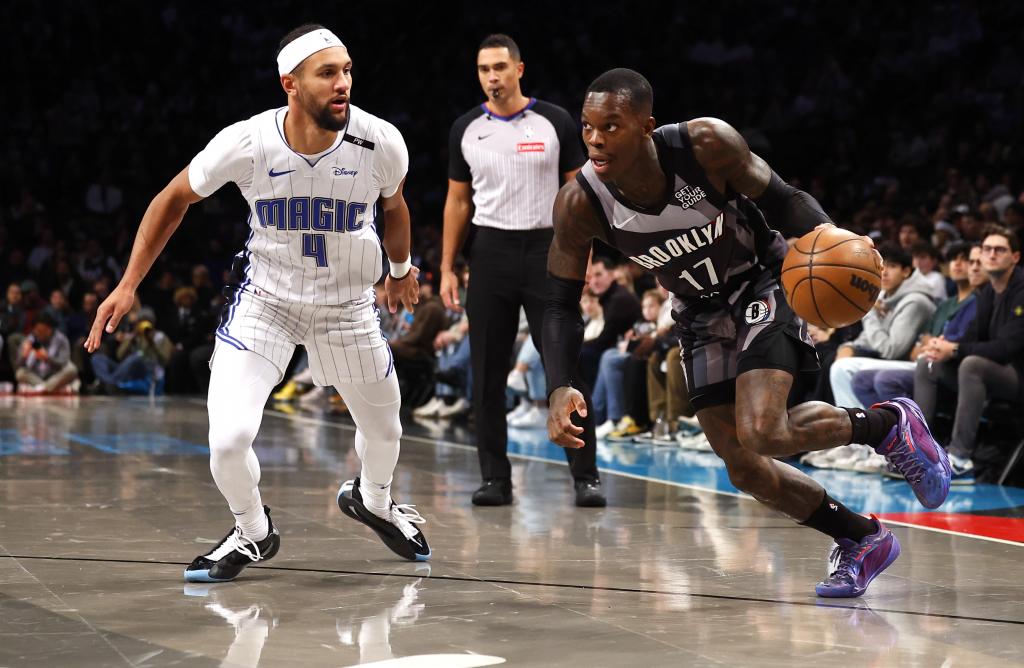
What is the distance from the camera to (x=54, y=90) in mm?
19172

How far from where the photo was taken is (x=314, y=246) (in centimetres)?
447

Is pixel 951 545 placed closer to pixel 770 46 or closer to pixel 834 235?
pixel 834 235

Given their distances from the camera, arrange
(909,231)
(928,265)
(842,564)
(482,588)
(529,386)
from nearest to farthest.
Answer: (842,564) < (482,588) < (928,265) < (909,231) < (529,386)

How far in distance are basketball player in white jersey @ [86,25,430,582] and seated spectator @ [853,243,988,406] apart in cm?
406

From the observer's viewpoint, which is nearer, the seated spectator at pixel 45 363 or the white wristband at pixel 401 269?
the white wristband at pixel 401 269

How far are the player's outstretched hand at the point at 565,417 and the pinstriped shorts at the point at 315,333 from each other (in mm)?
957

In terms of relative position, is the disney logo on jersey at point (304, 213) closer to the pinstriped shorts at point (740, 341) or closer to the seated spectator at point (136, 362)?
the pinstriped shorts at point (740, 341)

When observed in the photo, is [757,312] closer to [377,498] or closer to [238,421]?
[377,498]

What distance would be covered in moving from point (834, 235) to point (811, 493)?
90 centimetres

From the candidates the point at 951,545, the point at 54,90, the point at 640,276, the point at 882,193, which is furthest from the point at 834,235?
the point at 54,90

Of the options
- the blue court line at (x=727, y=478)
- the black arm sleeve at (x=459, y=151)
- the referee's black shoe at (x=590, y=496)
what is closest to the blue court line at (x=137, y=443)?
the blue court line at (x=727, y=478)

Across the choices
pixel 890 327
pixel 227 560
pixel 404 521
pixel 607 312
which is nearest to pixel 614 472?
pixel 890 327

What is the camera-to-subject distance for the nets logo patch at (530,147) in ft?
20.8

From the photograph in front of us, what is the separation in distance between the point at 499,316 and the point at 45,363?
9.41m
